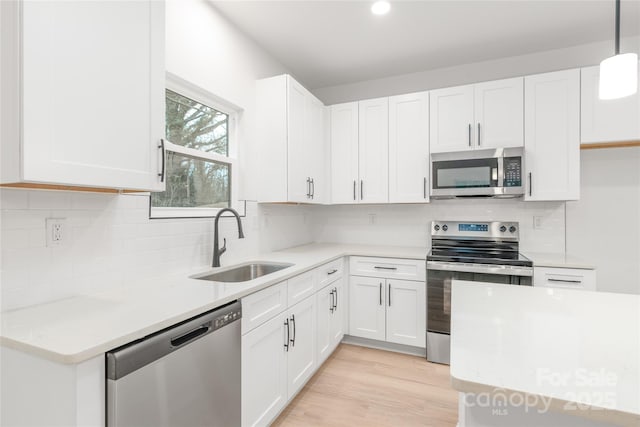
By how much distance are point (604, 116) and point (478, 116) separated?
3.04ft

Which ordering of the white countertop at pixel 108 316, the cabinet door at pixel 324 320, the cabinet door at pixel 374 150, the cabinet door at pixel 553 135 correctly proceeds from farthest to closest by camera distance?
the cabinet door at pixel 374 150, the cabinet door at pixel 553 135, the cabinet door at pixel 324 320, the white countertop at pixel 108 316

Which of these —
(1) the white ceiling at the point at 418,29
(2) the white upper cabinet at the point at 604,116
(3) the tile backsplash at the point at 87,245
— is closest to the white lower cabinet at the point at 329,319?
(3) the tile backsplash at the point at 87,245

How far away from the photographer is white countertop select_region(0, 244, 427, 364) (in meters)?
0.93

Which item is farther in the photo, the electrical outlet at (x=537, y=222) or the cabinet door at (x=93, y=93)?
the electrical outlet at (x=537, y=222)

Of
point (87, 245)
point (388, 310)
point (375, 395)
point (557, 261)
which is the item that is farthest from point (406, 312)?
point (87, 245)

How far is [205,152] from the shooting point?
7.47 feet

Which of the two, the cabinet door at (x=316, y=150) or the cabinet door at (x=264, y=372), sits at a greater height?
the cabinet door at (x=316, y=150)

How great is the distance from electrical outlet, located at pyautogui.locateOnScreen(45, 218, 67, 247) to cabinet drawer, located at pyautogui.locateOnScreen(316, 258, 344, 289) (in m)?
1.57

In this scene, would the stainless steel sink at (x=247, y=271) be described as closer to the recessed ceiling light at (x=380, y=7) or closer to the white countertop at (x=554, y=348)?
the white countertop at (x=554, y=348)

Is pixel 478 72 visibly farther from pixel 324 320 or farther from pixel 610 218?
pixel 324 320

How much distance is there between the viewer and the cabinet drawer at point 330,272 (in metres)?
2.48

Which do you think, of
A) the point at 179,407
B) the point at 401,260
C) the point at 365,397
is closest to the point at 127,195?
the point at 179,407

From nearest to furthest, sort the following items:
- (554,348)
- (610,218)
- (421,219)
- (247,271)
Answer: (554,348), (247,271), (610,218), (421,219)

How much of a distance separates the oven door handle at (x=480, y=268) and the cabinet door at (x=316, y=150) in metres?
1.30
